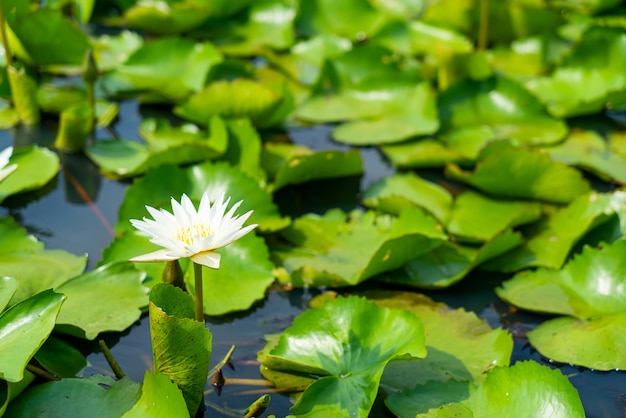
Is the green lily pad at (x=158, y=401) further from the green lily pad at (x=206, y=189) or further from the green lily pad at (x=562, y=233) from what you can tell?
the green lily pad at (x=562, y=233)

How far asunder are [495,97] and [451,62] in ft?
0.73

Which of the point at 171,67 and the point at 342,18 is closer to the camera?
the point at 171,67

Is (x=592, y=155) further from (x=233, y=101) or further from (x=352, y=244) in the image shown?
(x=233, y=101)

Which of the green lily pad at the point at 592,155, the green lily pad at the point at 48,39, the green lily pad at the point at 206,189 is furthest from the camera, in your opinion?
the green lily pad at the point at 48,39

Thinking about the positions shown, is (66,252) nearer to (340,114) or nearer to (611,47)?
(340,114)

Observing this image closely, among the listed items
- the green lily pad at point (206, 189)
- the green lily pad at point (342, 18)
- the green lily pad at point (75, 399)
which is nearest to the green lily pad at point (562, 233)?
the green lily pad at point (206, 189)

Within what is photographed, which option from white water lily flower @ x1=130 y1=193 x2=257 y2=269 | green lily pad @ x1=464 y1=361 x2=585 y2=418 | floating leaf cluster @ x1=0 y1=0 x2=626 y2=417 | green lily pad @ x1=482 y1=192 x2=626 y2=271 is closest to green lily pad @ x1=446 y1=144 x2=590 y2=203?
floating leaf cluster @ x1=0 y1=0 x2=626 y2=417

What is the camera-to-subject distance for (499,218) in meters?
2.19

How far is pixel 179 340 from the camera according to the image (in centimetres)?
139

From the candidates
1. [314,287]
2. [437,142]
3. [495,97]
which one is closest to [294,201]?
[314,287]

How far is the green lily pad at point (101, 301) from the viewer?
67.0 inches

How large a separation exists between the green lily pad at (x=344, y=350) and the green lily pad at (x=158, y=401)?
0.25 m

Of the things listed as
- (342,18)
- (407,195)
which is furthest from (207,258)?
(342,18)

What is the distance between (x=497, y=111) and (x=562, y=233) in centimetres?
77
